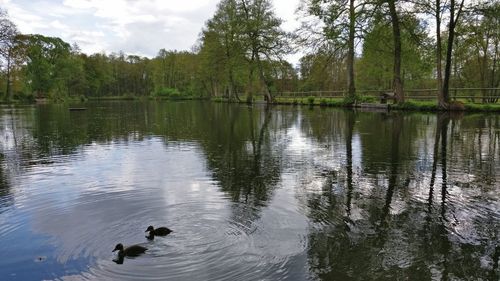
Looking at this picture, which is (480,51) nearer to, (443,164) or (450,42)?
(450,42)

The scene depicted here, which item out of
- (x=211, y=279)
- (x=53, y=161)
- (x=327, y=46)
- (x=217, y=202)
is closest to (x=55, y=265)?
(x=211, y=279)

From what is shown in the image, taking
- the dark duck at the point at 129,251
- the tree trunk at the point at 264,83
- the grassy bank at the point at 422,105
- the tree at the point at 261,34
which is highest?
the tree at the point at 261,34

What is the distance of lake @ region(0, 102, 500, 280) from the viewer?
5.50 metres

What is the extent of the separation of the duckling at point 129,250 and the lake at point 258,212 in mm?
117

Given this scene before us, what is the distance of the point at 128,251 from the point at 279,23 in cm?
5245

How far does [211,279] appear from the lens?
17.0 feet

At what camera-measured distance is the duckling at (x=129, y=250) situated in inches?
228

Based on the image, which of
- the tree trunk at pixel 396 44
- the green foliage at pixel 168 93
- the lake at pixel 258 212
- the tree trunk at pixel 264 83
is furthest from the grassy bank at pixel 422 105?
the green foliage at pixel 168 93

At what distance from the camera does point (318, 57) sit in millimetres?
36781

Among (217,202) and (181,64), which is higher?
(181,64)

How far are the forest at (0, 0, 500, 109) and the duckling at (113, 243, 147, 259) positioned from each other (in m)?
29.1

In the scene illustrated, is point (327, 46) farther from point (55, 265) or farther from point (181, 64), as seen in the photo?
point (181, 64)

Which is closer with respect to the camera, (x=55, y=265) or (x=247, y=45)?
(x=55, y=265)

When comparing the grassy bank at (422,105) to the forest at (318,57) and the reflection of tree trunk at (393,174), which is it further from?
the reflection of tree trunk at (393,174)
